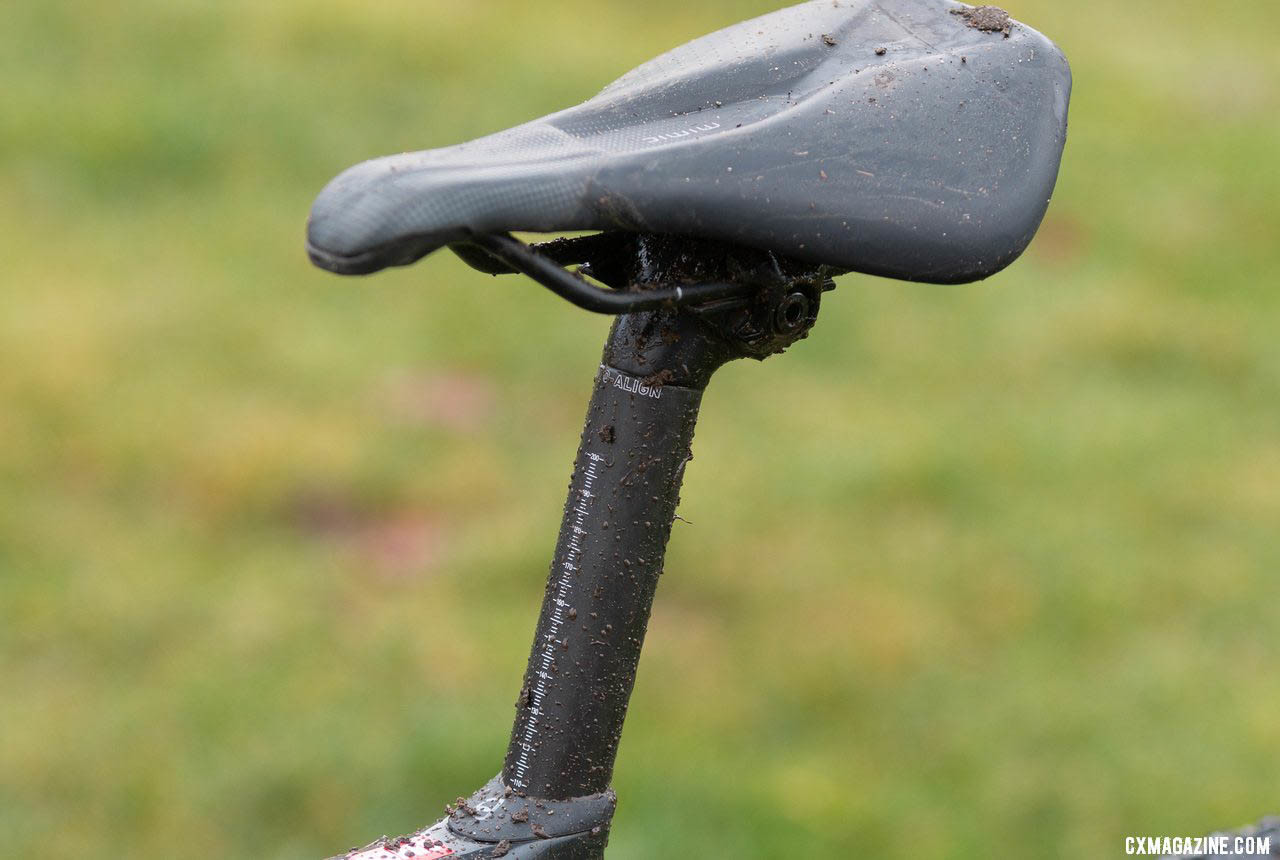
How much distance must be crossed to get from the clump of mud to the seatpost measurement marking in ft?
1.44

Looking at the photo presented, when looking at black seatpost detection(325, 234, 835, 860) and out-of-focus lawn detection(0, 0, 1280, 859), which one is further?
out-of-focus lawn detection(0, 0, 1280, 859)

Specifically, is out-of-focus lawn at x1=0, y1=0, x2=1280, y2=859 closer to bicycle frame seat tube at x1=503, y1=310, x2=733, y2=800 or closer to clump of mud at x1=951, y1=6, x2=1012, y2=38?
bicycle frame seat tube at x1=503, y1=310, x2=733, y2=800

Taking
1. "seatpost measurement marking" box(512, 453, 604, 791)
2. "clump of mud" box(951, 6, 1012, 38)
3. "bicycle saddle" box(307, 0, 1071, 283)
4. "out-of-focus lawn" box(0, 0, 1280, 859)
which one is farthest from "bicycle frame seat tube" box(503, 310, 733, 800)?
"out-of-focus lawn" box(0, 0, 1280, 859)

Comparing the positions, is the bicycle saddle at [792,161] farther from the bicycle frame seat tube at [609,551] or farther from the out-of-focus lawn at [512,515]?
the out-of-focus lawn at [512,515]

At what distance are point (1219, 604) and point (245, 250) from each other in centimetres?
257

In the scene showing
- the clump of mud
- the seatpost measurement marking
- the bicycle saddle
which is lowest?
the seatpost measurement marking

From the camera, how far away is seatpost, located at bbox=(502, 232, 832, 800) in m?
1.05

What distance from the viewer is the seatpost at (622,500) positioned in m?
1.05

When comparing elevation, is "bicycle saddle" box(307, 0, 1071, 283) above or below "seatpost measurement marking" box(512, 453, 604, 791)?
above

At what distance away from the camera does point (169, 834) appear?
7.59 feet

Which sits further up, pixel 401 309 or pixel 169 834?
pixel 401 309

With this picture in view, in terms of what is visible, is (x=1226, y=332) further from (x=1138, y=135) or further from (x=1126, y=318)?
(x=1138, y=135)

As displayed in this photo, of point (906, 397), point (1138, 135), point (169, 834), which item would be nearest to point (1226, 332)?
point (906, 397)

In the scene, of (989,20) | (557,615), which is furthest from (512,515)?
(989,20)
